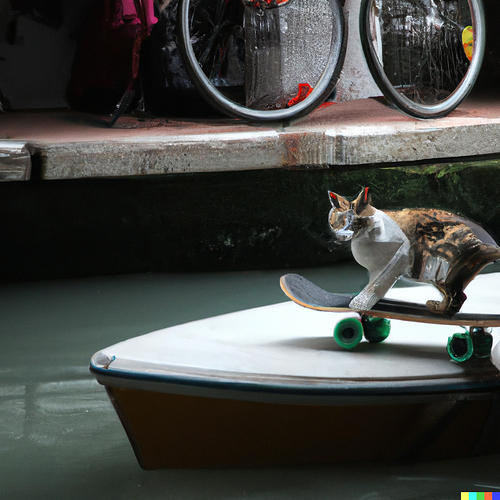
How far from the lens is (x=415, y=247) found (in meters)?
→ 1.22

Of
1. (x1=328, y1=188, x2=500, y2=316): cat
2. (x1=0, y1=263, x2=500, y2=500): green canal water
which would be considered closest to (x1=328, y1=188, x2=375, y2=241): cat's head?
(x1=328, y1=188, x2=500, y2=316): cat

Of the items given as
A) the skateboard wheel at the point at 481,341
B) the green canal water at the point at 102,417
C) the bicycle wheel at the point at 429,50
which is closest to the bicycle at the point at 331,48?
the bicycle wheel at the point at 429,50

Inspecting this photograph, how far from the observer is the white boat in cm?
115

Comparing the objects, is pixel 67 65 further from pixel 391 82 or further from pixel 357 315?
pixel 357 315

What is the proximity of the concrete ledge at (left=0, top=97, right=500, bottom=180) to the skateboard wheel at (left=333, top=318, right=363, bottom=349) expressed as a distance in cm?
136

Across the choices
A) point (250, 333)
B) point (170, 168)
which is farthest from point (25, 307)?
point (250, 333)

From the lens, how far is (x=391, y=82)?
2.92 metres

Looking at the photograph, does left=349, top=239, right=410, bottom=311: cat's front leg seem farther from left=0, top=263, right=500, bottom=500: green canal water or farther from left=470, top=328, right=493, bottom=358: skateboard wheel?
left=0, top=263, right=500, bottom=500: green canal water

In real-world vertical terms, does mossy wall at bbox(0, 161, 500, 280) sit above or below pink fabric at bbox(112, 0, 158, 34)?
below

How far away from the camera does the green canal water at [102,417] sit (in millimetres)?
1268

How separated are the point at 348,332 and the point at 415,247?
9.3 inches

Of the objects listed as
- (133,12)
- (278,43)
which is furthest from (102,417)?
(278,43)

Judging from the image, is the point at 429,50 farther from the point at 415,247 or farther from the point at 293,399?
the point at 293,399

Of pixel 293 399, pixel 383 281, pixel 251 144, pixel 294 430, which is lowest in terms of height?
pixel 294 430
